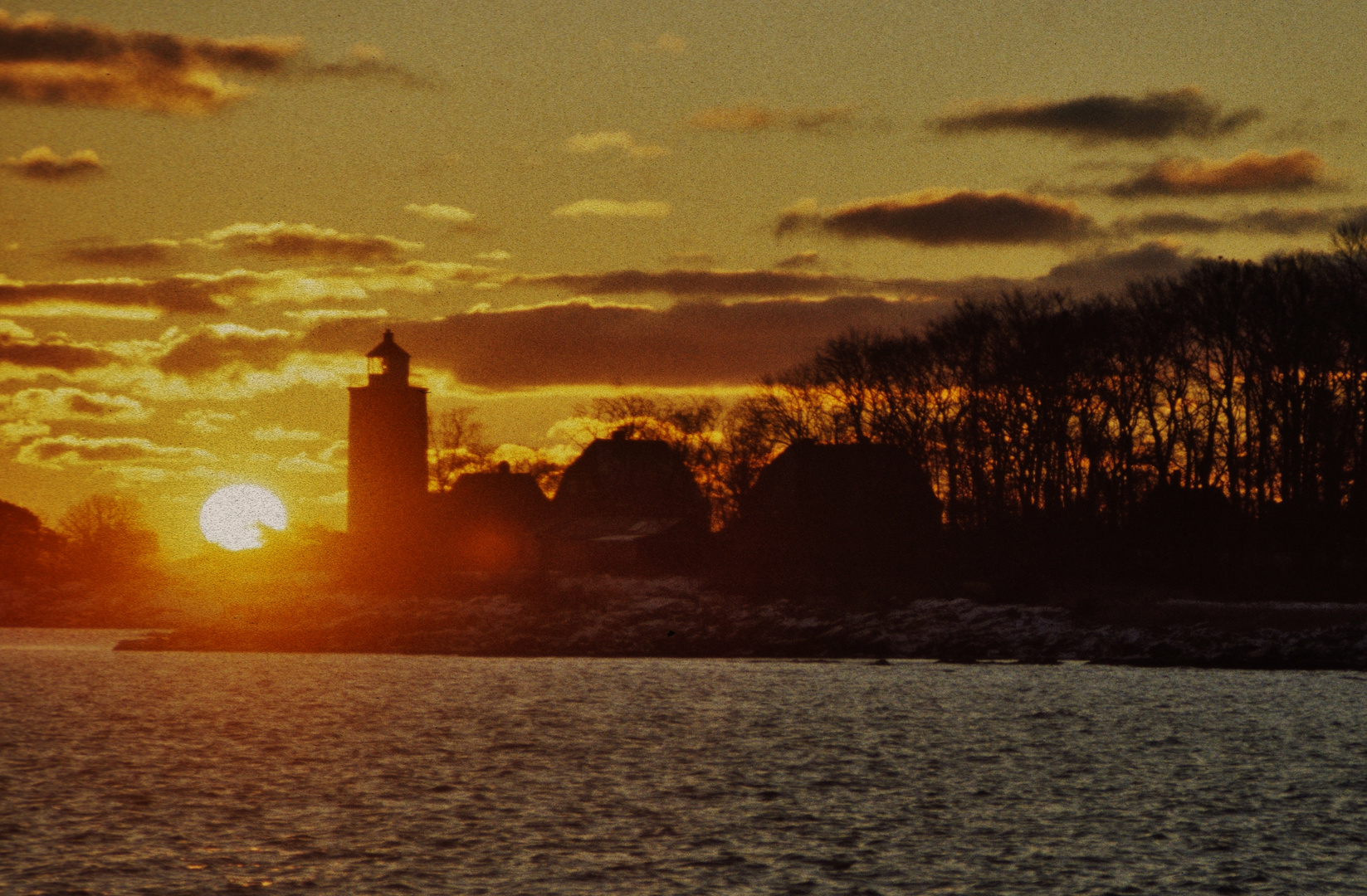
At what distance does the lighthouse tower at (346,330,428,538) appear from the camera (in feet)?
330

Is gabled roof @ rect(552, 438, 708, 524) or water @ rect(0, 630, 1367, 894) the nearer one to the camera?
water @ rect(0, 630, 1367, 894)

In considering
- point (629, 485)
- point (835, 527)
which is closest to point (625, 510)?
point (629, 485)

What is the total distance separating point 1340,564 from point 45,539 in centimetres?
8827

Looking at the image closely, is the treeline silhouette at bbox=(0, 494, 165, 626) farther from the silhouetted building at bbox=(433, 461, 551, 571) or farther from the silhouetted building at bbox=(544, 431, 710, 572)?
the silhouetted building at bbox=(544, 431, 710, 572)

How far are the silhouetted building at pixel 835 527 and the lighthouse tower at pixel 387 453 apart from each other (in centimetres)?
3082

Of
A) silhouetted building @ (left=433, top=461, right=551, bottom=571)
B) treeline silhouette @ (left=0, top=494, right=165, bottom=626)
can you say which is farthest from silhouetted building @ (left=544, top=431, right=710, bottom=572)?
treeline silhouette @ (left=0, top=494, right=165, bottom=626)

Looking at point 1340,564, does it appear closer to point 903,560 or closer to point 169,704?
point 903,560

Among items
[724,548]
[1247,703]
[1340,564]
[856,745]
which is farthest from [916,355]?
[856,745]

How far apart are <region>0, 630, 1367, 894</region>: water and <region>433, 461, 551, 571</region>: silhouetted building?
2009 inches

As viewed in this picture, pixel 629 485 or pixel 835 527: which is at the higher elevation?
pixel 629 485

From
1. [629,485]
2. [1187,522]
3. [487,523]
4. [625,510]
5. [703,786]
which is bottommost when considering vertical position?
[703,786]

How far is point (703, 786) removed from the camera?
26.7 m

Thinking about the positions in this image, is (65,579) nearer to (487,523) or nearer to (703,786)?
(487,523)

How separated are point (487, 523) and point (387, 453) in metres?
7.70
